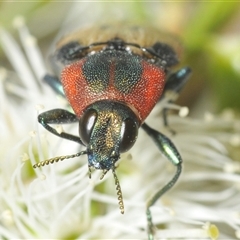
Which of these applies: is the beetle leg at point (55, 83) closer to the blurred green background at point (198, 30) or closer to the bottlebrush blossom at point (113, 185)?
the bottlebrush blossom at point (113, 185)

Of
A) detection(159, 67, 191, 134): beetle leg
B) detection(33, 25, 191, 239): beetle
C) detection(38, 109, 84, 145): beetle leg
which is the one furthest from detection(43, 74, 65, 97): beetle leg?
detection(159, 67, 191, 134): beetle leg

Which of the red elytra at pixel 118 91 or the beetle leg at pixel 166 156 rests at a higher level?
the red elytra at pixel 118 91

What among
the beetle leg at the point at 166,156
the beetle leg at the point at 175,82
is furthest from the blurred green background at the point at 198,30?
the beetle leg at the point at 166,156

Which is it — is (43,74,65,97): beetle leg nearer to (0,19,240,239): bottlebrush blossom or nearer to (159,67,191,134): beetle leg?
(0,19,240,239): bottlebrush blossom

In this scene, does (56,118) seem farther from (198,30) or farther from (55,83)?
(198,30)

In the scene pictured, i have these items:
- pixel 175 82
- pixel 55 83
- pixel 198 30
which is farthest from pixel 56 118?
pixel 198 30
